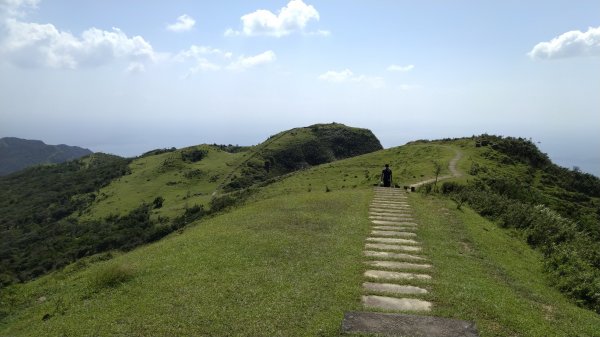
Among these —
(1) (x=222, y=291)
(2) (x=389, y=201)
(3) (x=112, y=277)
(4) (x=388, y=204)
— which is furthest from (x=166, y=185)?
(1) (x=222, y=291)

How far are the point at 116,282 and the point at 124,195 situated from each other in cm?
11640

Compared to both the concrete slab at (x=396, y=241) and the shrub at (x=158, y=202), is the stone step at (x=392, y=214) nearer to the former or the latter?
the concrete slab at (x=396, y=241)

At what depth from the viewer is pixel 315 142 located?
15088 cm

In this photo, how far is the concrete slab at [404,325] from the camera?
11.7 metres

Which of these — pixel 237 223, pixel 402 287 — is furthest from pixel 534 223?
pixel 237 223

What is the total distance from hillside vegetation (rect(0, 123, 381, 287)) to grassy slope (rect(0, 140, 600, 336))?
51995 millimetres

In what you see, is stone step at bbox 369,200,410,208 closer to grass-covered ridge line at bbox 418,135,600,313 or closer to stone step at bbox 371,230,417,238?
grass-covered ridge line at bbox 418,135,600,313

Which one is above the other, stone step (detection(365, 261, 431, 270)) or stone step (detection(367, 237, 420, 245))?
stone step (detection(367, 237, 420, 245))

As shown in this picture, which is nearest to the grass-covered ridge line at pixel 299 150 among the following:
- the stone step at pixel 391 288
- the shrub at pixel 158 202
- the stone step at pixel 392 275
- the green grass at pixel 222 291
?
the shrub at pixel 158 202

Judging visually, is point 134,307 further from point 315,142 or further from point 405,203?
point 315,142

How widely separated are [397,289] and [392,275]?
1350 mm

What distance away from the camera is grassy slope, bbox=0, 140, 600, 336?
1245 centimetres

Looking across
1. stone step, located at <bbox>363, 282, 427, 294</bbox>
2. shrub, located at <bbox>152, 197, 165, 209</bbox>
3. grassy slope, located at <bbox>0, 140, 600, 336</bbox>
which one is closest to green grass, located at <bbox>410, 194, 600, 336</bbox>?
grassy slope, located at <bbox>0, 140, 600, 336</bbox>

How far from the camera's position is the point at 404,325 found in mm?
12086
